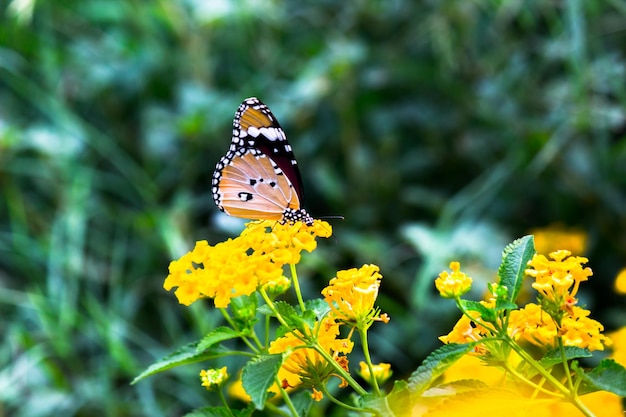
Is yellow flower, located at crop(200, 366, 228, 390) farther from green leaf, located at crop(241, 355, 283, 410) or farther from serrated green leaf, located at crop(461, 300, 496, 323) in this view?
serrated green leaf, located at crop(461, 300, 496, 323)

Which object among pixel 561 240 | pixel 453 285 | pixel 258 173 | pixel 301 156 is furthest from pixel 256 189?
pixel 301 156

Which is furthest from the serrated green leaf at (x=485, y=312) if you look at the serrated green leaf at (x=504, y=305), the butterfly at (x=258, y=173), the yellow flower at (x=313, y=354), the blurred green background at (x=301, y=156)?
the blurred green background at (x=301, y=156)

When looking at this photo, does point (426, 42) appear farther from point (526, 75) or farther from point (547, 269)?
point (547, 269)

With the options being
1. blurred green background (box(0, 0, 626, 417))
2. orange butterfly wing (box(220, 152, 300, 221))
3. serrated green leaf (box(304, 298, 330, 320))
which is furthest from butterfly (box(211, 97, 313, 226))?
blurred green background (box(0, 0, 626, 417))

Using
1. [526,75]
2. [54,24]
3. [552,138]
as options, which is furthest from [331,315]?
[54,24]

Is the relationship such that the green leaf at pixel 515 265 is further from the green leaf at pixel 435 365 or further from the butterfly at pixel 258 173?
the butterfly at pixel 258 173
